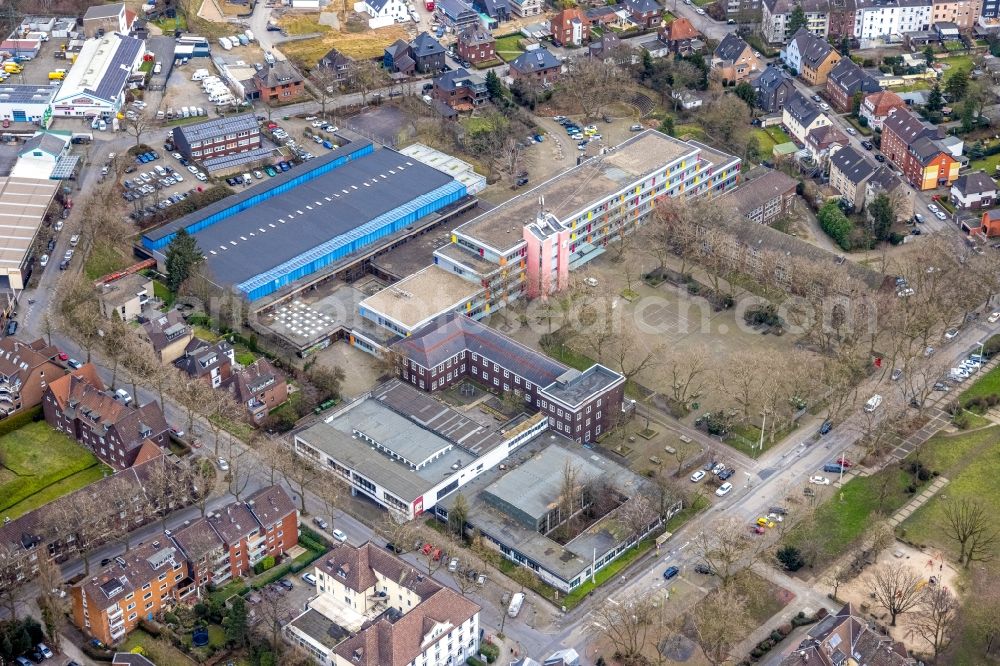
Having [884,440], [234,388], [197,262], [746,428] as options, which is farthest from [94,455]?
[884,440]

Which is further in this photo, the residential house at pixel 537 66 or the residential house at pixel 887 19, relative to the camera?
the residential house at pixel 887 19

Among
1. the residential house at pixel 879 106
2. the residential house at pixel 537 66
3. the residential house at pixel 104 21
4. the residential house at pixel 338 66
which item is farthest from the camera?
the residential house at pixel 104 21

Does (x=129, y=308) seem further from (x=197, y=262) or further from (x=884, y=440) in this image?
(x=884, y=440)

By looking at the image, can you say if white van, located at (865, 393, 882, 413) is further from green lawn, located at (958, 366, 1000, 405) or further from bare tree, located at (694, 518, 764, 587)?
bare tree, located at (694, 518, 764, 587)

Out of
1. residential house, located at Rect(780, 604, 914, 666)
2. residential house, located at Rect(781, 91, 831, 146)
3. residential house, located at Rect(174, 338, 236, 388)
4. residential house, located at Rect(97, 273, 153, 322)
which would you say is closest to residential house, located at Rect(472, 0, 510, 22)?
residential house, located at Rect(781, 91, 831, 146)

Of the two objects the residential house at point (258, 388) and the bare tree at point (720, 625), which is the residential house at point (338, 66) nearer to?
the residential house at point (258, 388)

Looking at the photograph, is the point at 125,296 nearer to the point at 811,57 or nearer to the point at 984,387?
the point at 984,387

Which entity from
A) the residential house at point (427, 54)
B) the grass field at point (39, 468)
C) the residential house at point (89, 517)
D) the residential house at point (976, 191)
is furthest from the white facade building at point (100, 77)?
the residential house at point (976, 191)
